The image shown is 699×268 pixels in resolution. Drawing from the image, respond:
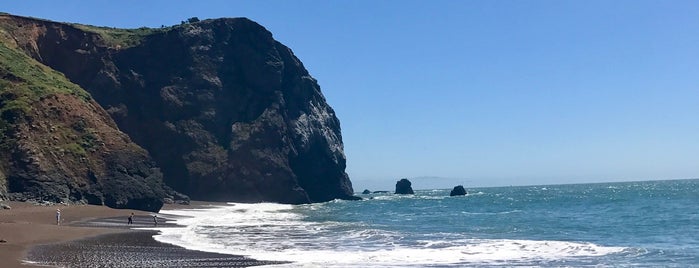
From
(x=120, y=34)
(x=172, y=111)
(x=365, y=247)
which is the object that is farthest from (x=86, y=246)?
(x=120, y=34)

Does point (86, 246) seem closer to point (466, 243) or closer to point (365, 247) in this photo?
point (365, 247)

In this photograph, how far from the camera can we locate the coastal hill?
58.6 m

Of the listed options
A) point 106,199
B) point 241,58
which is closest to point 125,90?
point 241,58

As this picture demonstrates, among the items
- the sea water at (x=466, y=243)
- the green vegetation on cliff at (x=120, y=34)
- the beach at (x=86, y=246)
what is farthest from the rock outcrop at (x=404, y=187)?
the beach at (x=86, y=246)

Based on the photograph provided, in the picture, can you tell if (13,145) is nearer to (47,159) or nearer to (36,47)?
(47,159)

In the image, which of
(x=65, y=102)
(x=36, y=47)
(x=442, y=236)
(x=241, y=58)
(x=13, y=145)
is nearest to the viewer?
(x=442, y=236)

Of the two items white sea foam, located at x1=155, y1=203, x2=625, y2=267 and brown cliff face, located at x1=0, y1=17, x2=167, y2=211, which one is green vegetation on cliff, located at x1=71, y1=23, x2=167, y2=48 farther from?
white sea foam, located at x1=155, y1=203, x2=625, y2=267

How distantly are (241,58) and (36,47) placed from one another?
102 ft

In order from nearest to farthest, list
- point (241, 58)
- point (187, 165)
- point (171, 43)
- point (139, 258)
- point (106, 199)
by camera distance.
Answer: point (139, 258) < point (106, 199) < point (187, 165) < point (171, 43) < point (241, 58)

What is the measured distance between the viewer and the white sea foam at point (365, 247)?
1006 inches

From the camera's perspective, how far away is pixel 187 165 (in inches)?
3556

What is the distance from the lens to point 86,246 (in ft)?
90.0

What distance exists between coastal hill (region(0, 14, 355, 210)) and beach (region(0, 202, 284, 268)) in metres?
16.1

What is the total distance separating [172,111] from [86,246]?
66773 mm
